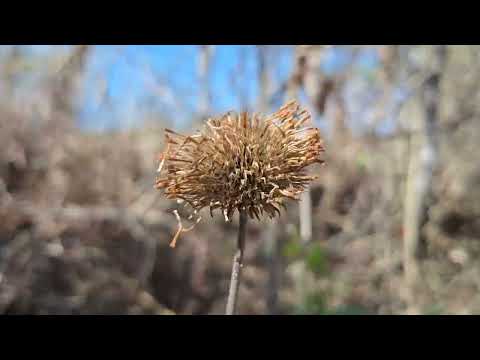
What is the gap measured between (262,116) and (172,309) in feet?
11.3

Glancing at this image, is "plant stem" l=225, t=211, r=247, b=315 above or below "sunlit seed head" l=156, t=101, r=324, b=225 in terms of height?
below

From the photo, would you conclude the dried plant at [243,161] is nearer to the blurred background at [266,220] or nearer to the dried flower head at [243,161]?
the dried flower head at [243,161]

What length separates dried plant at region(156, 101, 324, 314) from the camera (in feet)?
4.50

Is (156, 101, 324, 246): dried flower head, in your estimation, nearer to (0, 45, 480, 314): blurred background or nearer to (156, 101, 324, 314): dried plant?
(156, 101, 324, 314): dried plant

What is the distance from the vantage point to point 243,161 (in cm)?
140

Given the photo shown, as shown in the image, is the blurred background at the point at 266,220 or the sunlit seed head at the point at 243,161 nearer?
the sunlit seed head at the point at 243,161

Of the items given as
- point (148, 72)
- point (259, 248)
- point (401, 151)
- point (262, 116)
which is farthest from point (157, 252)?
point (262, 116)

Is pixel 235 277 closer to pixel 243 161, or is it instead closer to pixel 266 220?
pixel 243 161

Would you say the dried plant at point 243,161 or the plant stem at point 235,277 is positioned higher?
the dried plant at point 243,161

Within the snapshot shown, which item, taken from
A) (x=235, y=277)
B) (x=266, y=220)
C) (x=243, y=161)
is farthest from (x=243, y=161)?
(x=266, y=220)

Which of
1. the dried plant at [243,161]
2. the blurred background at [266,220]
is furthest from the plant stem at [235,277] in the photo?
the blurred background at [266,220]

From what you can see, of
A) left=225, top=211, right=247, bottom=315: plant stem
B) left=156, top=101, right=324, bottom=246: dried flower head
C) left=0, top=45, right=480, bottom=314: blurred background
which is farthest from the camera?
left=0, top=45, right=480, bottom=314: blurred background

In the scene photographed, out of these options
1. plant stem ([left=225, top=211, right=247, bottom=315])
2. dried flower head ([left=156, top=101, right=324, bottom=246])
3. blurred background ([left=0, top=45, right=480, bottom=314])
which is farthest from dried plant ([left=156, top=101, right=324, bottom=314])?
blurred background ([left=0, top=45, right=480, bottom=314])

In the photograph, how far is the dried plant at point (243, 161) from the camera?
1.37m
